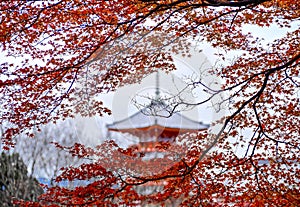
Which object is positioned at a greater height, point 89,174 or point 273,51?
point 273,51

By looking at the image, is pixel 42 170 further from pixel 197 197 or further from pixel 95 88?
pixel 197 197

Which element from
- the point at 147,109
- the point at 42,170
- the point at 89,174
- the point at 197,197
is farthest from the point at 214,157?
the point at 42,170

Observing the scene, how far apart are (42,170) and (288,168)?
613 cm

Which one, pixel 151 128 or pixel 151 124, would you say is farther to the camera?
pixel 151 128

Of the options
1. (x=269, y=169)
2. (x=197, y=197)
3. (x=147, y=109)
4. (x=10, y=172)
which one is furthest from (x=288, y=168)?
(x=10, y=172)

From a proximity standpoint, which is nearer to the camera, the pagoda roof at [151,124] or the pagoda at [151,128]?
the pagoda roof at [151,124]

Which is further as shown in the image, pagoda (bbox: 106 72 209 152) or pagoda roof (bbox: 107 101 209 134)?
pagoda (bbox: 106 72 209 152)

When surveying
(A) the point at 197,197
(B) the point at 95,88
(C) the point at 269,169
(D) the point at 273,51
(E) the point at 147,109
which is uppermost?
(D) the point at 273,51

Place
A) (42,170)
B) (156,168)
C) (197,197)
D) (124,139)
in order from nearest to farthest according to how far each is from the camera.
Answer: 1. (197,197)
2. (156,168)
3. (42,170)
4. (124,139)

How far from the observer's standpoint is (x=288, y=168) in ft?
15.7

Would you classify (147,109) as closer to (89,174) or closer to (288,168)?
(89,174)

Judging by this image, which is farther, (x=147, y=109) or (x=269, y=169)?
(x=269, y=169)

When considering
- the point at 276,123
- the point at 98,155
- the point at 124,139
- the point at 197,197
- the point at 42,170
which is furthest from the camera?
the point at 124,139

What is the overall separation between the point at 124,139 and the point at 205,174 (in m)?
6.04
